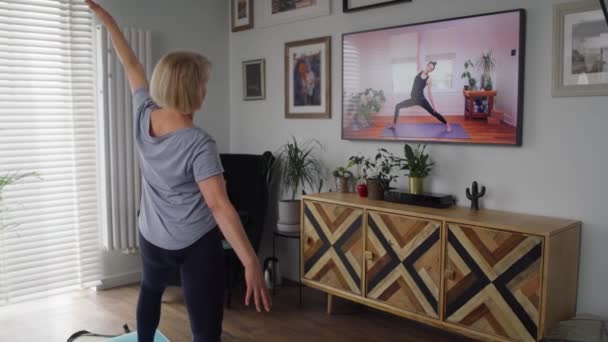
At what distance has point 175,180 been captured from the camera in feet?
6.34

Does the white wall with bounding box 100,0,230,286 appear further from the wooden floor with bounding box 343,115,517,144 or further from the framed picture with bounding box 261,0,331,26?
the wooden floor with bounding box 343,115,517,144

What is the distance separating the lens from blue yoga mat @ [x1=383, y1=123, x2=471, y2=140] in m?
3.11

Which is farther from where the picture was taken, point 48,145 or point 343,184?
point 48,145

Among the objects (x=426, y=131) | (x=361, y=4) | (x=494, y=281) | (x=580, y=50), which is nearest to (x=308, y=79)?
(x=361, y=4)

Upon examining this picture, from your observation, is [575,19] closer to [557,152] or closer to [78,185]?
[557,152]

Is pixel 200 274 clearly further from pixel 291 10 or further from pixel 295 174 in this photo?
pixel 291 10

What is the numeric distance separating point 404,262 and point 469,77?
1.05 meters

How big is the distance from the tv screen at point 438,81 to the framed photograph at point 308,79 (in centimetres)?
20

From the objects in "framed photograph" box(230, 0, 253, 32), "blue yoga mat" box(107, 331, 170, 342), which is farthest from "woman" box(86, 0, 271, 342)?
"framed photograph" box(230, 0, 253, 32)

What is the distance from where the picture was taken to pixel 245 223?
3.69 m

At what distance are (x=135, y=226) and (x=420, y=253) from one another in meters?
2.20

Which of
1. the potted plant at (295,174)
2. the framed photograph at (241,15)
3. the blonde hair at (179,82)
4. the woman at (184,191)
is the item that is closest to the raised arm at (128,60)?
the woman at (184,191)

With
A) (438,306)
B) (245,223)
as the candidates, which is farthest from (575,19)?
(245,223)

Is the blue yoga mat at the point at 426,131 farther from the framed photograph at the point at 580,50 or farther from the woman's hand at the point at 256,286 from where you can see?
the woman's hand at the point at 256,286
